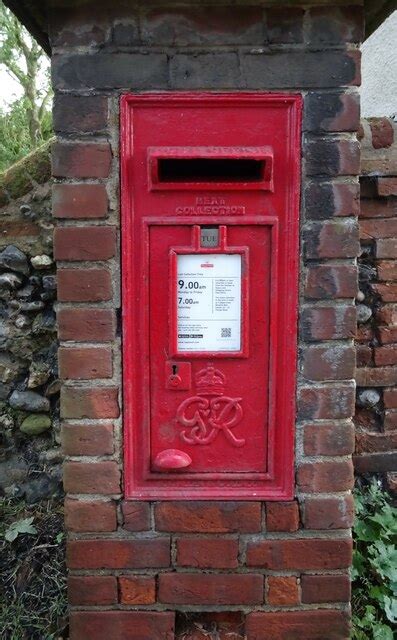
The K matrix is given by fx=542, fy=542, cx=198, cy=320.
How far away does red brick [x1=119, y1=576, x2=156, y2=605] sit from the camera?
5.25 feet

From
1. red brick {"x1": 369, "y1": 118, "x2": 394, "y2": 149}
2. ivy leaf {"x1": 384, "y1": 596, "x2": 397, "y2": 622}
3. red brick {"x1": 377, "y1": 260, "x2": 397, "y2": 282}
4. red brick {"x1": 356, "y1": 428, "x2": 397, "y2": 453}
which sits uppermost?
red brick {"x1": 369, "y1": 118, "x2": 394, "y2": 149}

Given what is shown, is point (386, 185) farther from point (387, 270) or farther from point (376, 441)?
point (376, 441)

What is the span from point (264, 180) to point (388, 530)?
1.44 m

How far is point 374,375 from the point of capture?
218 centimetres

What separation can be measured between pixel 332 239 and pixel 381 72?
237 cm

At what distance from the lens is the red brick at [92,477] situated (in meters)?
1.54

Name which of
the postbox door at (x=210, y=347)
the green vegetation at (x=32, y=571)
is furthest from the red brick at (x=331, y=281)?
the green vegetation at (x=32, y=571)

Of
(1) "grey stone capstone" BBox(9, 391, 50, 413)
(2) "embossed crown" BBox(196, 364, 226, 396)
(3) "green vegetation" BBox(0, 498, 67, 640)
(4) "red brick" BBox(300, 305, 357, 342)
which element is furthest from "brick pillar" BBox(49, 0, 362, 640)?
(1) "grey stone capstone" BBox(9, 391, 50, 413)

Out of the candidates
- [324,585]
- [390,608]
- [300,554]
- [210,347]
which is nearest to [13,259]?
[210,347]

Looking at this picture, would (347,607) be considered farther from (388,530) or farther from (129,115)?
(129,115)

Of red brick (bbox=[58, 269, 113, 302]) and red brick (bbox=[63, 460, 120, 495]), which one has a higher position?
red brick (bbox=[58, 269, 113, 302])

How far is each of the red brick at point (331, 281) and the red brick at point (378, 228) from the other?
0.71 m

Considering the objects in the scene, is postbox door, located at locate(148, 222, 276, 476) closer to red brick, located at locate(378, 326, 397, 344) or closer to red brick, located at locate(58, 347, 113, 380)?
red brick, located at locate(58, 347, 113, 380)

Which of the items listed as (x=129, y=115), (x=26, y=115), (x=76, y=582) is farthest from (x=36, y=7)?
(x=26, y=115)
